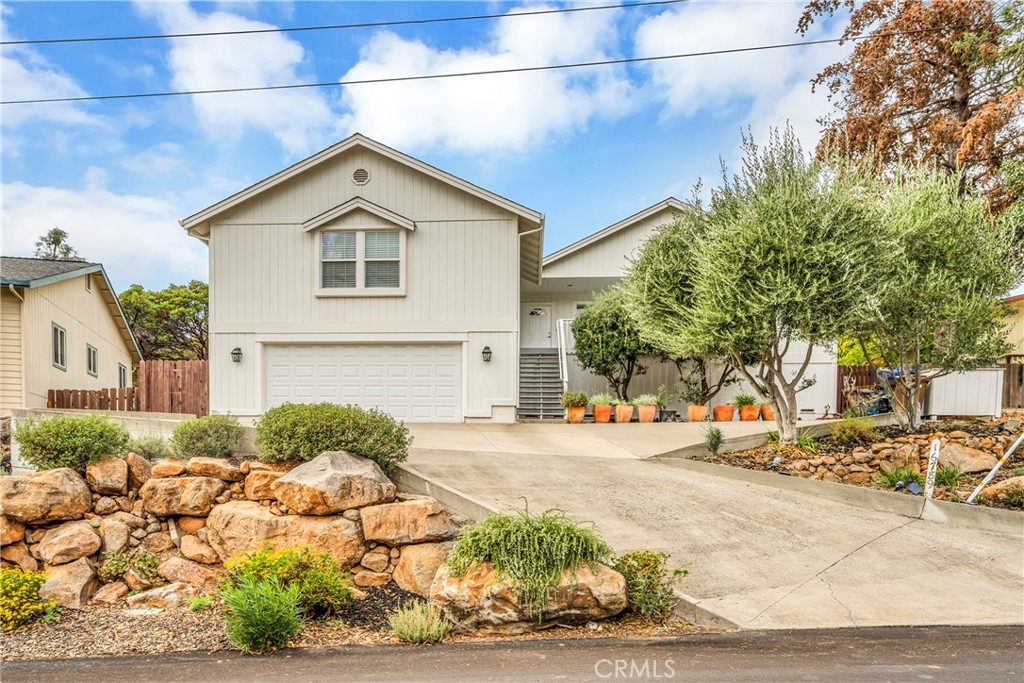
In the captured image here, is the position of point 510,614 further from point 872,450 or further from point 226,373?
point 226,373

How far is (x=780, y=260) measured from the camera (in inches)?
335

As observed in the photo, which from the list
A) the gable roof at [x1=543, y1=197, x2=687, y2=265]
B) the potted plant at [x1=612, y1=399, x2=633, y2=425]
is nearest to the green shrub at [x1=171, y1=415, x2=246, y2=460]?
the potted plant at [x1=612, y1=399, x2=633, y2=425]

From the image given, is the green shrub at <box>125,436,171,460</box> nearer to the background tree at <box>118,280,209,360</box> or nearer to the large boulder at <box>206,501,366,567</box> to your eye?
the large boulder at <box>206,501,366,567</box>

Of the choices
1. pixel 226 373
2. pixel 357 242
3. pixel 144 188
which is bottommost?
pixel 226 373

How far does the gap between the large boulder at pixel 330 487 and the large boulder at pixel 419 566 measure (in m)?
0.64

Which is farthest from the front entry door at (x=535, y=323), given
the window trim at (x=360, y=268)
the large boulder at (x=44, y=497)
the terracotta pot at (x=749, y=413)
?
the large boulder at (x=44, y=497)

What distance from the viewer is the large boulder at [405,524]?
6.12 meters

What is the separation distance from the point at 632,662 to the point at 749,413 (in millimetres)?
11709

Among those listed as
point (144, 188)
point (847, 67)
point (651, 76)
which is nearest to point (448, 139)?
point (651, 76)

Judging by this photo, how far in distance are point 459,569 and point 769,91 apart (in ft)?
42.6

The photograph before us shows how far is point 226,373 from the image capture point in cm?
1366

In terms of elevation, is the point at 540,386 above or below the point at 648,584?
above

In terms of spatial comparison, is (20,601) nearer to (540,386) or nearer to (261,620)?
(261,620)

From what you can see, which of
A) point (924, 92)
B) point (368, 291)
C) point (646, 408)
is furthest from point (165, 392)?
point (924, 92)
